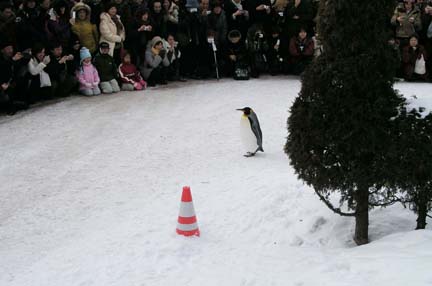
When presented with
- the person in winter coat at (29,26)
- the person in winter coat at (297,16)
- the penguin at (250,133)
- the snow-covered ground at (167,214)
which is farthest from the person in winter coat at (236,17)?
the penguin at (250,133)

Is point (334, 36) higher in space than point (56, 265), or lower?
higher

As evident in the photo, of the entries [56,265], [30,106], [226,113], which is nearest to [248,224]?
[56,265]

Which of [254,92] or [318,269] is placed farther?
[254,92]

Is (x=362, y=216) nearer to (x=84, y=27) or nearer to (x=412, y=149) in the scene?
(x=412, y=149)

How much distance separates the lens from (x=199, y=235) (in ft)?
21.2

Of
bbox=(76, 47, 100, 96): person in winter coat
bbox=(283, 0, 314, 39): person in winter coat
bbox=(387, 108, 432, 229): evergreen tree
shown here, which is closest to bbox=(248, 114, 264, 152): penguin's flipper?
bbox=(387, 108, 432, 229): evergreen tree

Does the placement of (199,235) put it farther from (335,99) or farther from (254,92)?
(254,92)

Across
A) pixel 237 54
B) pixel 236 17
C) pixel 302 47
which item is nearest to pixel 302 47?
pixel 302 47

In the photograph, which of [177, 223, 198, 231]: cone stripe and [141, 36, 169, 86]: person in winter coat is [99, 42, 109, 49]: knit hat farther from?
[177, 223, 198, 231]: cone stripe

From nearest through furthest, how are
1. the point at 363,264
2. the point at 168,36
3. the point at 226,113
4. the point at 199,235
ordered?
the point at 363,264 < the point at 199,235 < the point at 226,113 < the point at 168,36

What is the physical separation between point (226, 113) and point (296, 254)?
6609 millimetres

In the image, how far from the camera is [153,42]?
14.6 metres

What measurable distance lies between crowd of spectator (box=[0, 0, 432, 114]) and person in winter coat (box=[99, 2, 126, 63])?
23mm

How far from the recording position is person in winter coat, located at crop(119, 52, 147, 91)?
1409cm
